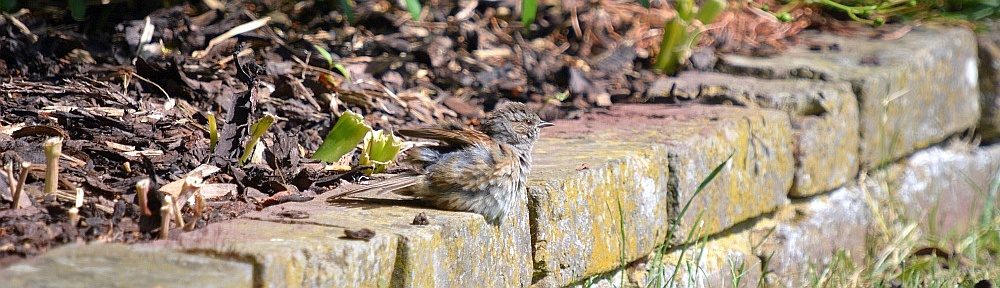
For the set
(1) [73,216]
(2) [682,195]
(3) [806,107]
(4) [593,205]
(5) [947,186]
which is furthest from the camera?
(5) [947,186]

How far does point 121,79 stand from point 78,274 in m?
1.69

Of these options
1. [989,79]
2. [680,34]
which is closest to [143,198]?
[680,34]

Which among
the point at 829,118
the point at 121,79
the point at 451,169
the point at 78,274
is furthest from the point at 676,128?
the point at 78,274

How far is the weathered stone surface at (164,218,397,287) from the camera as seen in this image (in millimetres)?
2131

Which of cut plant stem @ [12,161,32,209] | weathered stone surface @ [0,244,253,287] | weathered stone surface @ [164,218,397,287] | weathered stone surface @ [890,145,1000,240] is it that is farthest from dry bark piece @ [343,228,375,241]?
weathered stone surface @ [890,145,1000,240]

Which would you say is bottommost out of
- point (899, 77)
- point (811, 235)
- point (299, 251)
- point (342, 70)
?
point (811, 235)

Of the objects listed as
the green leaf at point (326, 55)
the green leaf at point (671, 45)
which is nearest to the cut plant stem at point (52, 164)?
the green leaf at point (326, 55)

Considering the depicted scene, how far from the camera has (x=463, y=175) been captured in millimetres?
2793

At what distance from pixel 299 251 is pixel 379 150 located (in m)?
1.03

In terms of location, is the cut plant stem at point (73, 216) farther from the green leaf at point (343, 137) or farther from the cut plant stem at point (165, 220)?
the green leaf at point (343, 137)

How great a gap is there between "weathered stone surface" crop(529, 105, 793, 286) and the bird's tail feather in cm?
38

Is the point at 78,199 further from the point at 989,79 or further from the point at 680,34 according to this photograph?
the point at 989,79

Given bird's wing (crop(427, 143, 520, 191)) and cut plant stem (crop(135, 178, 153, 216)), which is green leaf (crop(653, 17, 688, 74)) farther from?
cut plant stem (crop(135, 178, 153, 216))

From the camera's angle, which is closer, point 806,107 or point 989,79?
point 806,107
